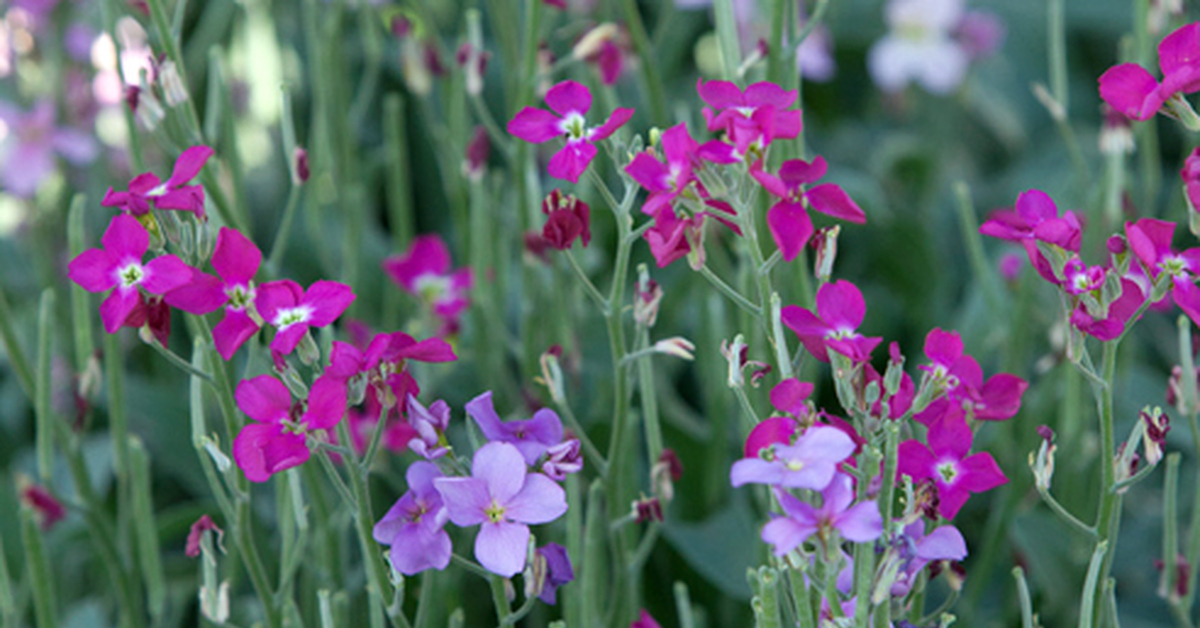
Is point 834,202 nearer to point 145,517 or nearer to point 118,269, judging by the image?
point 118,269

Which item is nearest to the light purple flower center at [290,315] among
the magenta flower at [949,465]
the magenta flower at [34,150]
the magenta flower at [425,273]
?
the magenta flower at [949,465]

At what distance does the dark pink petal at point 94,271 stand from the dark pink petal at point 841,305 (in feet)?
0.93

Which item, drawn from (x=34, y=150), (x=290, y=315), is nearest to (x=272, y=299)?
(x=290, y=315)

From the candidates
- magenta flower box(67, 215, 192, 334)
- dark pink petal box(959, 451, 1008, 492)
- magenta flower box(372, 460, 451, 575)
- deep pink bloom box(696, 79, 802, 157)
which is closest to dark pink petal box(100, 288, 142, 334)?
magenta flower box(67, 215, 192, 334)

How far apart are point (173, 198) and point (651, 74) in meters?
0.45

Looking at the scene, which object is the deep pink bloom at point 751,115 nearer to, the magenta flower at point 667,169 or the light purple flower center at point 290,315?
the magenta flower at point 667,169

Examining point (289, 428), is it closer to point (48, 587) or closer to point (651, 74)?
point (48, 587)

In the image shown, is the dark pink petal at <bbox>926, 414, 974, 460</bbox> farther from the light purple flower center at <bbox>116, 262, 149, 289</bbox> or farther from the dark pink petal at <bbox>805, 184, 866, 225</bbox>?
the light purple flower center at <bbox>116, 262, 149, 289</bbox>

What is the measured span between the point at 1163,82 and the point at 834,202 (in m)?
0.15

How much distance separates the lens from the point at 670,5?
0.90 metres

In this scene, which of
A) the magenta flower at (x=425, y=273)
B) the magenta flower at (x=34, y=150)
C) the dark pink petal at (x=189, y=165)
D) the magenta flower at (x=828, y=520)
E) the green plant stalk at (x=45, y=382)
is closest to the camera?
the magenta flower at (x=828, y=520)

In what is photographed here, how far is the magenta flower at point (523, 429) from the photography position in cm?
51

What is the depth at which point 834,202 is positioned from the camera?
1.63 feet

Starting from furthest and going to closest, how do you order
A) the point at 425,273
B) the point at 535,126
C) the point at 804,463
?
the point at 425,273 < the point at 535,126 < the point at 804,463
